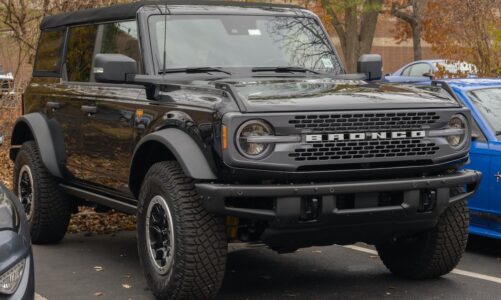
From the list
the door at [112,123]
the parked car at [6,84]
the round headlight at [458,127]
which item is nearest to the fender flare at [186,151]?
the door at [112,123]

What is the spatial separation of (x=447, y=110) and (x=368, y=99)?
1.85 feet

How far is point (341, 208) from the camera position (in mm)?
5605

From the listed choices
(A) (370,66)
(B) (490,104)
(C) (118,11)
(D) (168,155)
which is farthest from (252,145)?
(B) (490,104)

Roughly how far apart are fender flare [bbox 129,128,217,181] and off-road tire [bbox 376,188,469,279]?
1.76 m

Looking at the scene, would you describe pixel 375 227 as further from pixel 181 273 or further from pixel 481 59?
pixel 481 59

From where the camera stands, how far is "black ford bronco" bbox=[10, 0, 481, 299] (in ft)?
17.9

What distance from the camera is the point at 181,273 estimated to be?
18.4ft

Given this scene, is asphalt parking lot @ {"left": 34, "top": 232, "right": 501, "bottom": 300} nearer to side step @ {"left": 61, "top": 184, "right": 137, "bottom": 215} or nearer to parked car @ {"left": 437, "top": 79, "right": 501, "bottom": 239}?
parked car @ {"left": 437, "top": 79, "right": 501, "bottom": 239}

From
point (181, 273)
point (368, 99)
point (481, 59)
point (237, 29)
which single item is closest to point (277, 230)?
point (181, 273)

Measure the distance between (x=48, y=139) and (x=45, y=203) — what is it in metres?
0.56

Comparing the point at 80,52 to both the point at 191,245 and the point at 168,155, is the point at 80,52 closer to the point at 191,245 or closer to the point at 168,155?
the point at 168,155

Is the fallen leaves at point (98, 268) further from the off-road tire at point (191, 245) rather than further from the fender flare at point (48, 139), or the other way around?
the off-road tire at point (191, 245)

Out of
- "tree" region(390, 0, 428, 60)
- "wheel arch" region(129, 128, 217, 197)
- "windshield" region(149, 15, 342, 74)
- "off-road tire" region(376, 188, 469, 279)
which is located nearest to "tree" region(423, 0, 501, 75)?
"windshield" region(149, 15, 342, 74)

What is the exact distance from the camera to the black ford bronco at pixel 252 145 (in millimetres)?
5469
